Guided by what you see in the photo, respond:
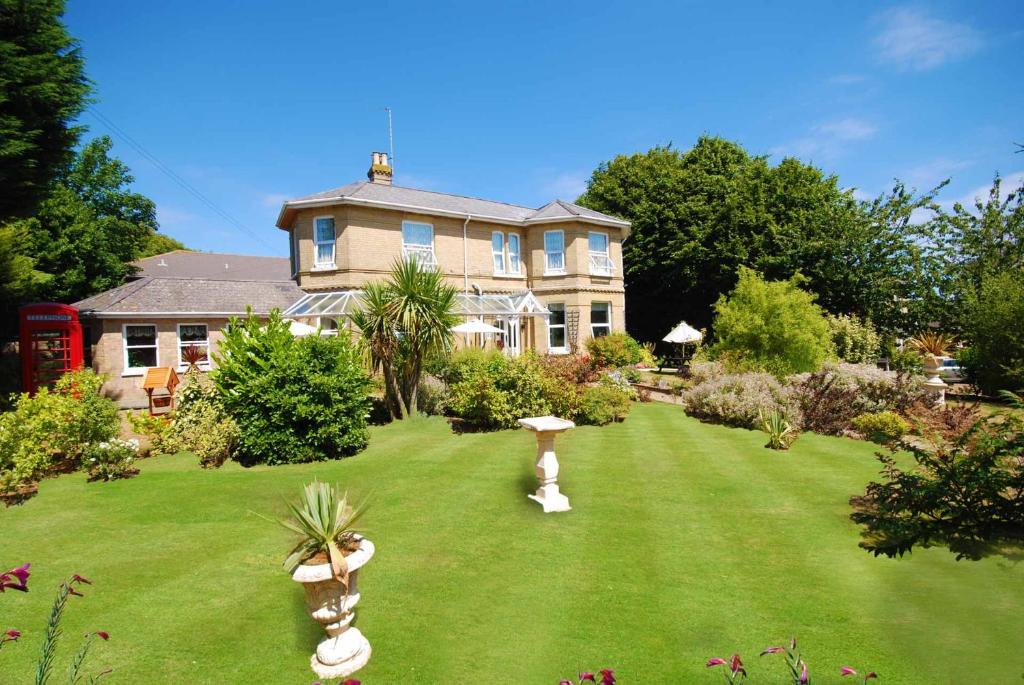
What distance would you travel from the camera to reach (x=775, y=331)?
1764cm

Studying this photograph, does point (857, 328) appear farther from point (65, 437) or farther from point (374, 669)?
point (65, 437)

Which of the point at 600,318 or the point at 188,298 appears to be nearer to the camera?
the point at 188,298

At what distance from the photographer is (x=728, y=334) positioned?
18922 millimetres

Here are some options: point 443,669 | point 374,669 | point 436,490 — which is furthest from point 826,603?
point 436,490

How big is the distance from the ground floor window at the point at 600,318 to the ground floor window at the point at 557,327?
1591mm

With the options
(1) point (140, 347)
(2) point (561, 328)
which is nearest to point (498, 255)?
(2) point (561, 328)

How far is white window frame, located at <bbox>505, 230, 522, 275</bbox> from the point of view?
27.0 m

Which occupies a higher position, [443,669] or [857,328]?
[857,328]

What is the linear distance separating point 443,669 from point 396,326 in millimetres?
10590

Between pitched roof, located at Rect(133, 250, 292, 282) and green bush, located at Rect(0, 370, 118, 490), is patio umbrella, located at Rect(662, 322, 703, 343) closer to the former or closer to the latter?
green bush, located at Rect(0, 370, 118, 490)

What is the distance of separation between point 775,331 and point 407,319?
Result: 12.4 m

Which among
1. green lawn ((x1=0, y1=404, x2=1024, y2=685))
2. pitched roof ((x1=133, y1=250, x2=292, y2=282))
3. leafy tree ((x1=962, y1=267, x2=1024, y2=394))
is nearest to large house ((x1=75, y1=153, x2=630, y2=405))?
green lawn ((x1=0, y1=404, x2=1024, y2=685))

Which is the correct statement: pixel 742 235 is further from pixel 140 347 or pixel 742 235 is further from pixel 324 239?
pixel 140 347

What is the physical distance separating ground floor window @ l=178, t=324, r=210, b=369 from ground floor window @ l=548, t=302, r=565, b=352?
15.6 m
